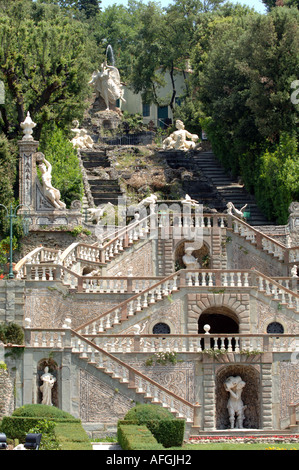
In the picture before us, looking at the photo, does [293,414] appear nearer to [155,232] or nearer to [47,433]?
[47,433]

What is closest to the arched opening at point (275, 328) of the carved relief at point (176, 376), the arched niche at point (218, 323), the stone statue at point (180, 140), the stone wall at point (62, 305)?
the arched niche at point (218, 323)

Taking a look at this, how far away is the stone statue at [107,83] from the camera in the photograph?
74938 mm

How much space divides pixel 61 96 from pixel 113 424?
23.8 m

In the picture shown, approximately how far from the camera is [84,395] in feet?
122

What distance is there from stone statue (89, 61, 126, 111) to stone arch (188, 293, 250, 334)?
3588 centimetres

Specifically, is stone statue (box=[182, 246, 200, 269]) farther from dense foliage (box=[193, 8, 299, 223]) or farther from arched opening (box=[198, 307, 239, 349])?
dense foliage (box=[193, 8, 299, 223])

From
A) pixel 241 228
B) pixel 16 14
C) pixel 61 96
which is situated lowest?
pixel 241 228

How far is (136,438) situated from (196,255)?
56.0 ft

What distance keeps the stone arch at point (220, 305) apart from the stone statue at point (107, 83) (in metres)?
35.9

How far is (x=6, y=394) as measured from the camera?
36.3 m

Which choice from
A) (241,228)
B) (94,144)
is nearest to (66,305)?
(241,228)

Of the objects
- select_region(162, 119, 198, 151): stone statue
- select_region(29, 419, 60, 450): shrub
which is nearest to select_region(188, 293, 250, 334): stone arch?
select_region(29, 419, 60, 450): shrub

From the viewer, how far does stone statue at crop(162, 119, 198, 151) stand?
65188 millimetres

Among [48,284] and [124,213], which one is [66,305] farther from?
[124,213]
